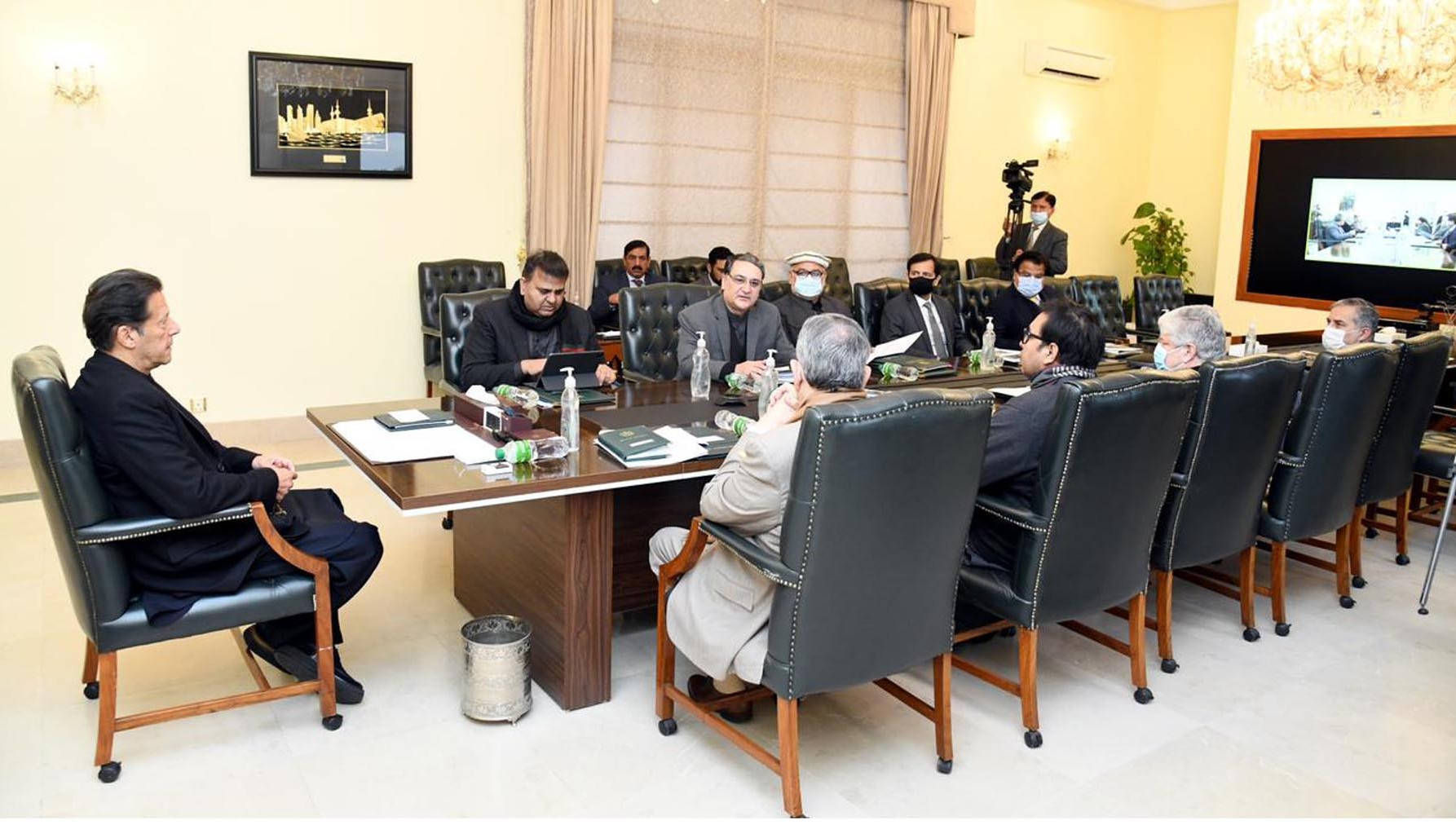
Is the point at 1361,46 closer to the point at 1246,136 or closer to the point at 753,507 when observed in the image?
the point at 1246,136

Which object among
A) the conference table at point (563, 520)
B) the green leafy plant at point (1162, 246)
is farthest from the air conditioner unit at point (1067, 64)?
the conference table at point (563, 520)

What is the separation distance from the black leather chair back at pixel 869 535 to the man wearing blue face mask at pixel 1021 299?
Answer: 394cm

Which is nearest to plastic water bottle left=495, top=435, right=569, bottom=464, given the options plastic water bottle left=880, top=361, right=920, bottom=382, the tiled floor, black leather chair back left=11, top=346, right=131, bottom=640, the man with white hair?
the tiled floor

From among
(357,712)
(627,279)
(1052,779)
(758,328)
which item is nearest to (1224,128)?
(627,279)

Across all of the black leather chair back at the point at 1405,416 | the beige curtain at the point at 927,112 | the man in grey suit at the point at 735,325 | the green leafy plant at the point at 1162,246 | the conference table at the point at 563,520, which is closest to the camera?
the conference table at the point at 563,520

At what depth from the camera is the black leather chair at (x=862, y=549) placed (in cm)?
240

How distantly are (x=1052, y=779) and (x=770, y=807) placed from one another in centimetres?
74

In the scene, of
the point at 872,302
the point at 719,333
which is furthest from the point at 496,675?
the point at 872,302

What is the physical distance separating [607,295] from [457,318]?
2233 millimetres

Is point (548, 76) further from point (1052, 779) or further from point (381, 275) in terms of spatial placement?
point (1052, 779)

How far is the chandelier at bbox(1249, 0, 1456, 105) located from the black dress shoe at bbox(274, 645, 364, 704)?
6.08m

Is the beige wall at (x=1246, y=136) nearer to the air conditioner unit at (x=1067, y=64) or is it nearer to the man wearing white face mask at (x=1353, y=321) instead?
the air conditioner unit at (x=1067, y=64)

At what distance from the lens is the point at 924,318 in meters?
6.01

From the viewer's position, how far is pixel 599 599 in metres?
3.16
